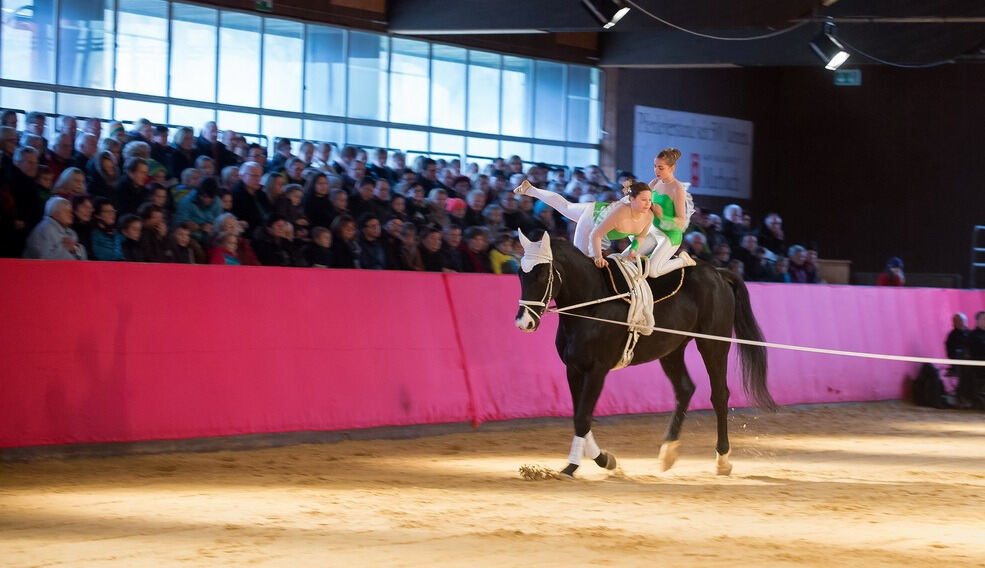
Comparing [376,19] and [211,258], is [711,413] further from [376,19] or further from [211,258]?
[376,19]

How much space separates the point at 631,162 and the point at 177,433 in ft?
60.0

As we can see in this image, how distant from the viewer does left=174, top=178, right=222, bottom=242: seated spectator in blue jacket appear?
1388 cm

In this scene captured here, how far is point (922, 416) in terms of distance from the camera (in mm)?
17953

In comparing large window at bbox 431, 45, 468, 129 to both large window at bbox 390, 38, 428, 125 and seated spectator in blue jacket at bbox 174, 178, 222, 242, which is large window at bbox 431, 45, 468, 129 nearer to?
large window at bbox 390, 38, 428, 125

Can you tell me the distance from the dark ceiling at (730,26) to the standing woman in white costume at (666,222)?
7400 mm

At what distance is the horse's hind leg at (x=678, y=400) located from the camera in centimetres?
1102

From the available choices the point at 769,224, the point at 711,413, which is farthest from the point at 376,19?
the point at 711,413

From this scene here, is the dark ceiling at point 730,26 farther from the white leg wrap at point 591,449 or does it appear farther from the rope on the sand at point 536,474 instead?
the rope on the sand at point 536,474

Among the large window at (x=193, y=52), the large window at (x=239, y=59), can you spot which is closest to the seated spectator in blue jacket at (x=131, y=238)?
the large window at (x=193, y=52)

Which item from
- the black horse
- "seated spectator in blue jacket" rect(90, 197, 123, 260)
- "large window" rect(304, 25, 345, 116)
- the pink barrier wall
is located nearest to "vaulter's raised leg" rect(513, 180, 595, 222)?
the black horse

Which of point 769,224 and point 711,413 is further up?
point 769,224

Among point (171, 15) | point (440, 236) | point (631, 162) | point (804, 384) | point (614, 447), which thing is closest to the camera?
point (614, 447)

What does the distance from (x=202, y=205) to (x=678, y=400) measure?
590 cm

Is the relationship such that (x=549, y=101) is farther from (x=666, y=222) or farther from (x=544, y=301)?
(x=544, y=301)
